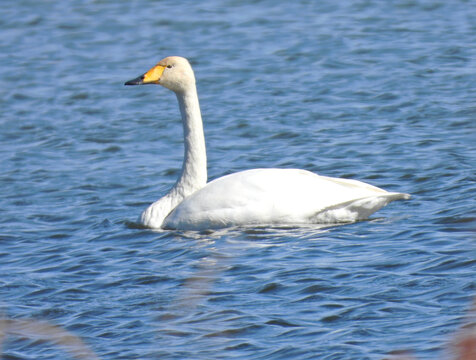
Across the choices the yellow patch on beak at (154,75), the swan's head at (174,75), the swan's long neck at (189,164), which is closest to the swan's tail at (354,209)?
the swan's long neck at (189,164)

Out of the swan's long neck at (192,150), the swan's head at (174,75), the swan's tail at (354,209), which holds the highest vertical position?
the swan's head at (174,75)

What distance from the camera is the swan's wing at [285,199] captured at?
8.58 meters

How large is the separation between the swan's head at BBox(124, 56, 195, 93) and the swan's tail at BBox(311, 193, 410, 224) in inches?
76.0

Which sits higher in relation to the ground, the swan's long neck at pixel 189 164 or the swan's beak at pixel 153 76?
the swan's beak at pixel 153 76

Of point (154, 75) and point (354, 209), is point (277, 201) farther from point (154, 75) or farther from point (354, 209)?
point (154, 75)

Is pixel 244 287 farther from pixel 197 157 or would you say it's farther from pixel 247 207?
pixel 197 157

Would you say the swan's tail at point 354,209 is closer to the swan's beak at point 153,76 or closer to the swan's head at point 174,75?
the swan's head at point 174,75

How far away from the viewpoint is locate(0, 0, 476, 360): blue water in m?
6.33

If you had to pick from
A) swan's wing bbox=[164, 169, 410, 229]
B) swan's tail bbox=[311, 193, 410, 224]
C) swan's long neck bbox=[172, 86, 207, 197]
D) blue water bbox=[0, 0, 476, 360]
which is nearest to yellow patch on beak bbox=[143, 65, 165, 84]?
swan's long neck bbox=[172, 86, 207, 197]

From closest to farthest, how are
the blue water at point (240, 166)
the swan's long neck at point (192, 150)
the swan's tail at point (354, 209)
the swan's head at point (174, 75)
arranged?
1. the blue water at point (240, 166)
2. the swan's tail at point (354, 209)
3. the swan's long neck at point (192, 150)
4. the swan's head at point (174, 75)

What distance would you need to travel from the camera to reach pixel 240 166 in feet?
36.8

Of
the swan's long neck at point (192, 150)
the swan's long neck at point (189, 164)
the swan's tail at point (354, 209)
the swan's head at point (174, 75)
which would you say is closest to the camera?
the swan's tail at point (354, 209)

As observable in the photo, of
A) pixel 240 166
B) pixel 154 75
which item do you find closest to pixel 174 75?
pixel 154 75

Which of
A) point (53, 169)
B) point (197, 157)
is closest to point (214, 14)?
point (53, 169)
